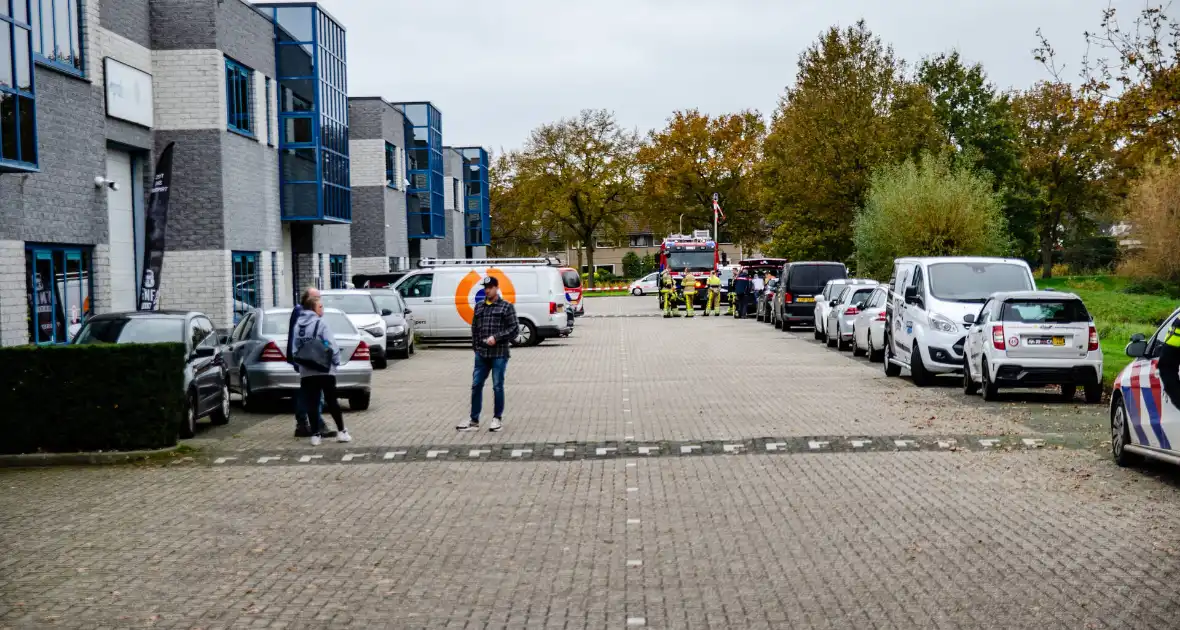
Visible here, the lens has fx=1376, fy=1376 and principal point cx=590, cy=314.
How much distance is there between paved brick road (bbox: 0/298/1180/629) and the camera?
6855mm

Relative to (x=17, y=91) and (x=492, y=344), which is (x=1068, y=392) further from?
(x=17, y=91)

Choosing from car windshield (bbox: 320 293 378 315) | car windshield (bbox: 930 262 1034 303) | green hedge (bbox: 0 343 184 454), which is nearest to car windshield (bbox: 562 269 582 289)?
car windshield (bbox: 320 293 378 315)

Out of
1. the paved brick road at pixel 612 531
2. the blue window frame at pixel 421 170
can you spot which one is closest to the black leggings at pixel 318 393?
the paved brick road at pixel 612 531

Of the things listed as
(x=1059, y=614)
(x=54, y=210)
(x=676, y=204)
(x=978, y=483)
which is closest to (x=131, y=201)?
(x=54, y=210)

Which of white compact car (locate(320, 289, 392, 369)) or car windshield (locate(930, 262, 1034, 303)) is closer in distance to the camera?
Result: car windshield (locate(930, 262, 1034, 303))

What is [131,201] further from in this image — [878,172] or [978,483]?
[878,172]

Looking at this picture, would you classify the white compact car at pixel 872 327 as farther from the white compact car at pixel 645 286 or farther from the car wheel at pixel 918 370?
the white compact car at pixel 645 286

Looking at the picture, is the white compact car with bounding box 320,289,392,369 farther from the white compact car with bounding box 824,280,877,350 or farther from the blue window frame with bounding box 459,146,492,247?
the blue window frame with bounding box 459,146,492,247

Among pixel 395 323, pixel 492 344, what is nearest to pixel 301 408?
pixel 492 344

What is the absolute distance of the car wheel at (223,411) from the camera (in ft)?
53.7

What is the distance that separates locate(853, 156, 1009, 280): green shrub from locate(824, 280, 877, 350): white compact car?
1553cm

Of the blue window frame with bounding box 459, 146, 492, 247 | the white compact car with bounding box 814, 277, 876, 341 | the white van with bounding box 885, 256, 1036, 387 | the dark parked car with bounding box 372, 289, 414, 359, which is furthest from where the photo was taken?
the blue window frame with bounding box 459, 146, 492, 247

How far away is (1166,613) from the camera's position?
21.6ft

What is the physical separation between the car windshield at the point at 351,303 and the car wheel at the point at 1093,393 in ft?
46.2
